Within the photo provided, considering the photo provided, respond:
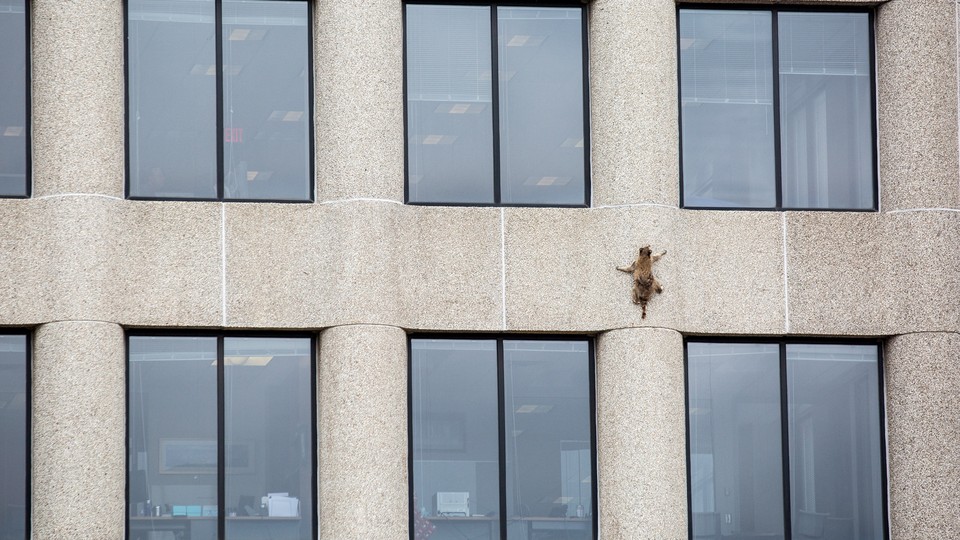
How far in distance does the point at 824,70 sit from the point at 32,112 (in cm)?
1107

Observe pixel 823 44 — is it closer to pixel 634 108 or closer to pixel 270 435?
pixel 634 108

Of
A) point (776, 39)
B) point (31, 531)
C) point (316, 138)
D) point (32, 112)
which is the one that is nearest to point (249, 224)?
point (316, 138)

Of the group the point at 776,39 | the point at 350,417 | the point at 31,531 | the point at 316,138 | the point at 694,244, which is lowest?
the point at 31,531

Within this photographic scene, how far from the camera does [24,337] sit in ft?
74.5

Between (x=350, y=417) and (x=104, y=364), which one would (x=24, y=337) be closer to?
(x=104, y=364)

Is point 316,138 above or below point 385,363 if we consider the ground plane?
above

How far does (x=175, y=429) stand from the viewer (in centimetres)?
2300

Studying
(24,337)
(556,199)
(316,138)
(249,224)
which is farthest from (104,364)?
(556,199)

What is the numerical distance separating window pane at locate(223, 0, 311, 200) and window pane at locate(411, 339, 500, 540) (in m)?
2.98

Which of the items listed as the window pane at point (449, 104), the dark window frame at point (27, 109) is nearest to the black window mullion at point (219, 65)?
the dark window frame at point (27, 109)

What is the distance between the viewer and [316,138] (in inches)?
926

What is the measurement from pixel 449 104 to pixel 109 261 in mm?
5186

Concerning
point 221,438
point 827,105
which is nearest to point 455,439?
point 221,438

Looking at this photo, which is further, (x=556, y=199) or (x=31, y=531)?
(x=556, y=199)
